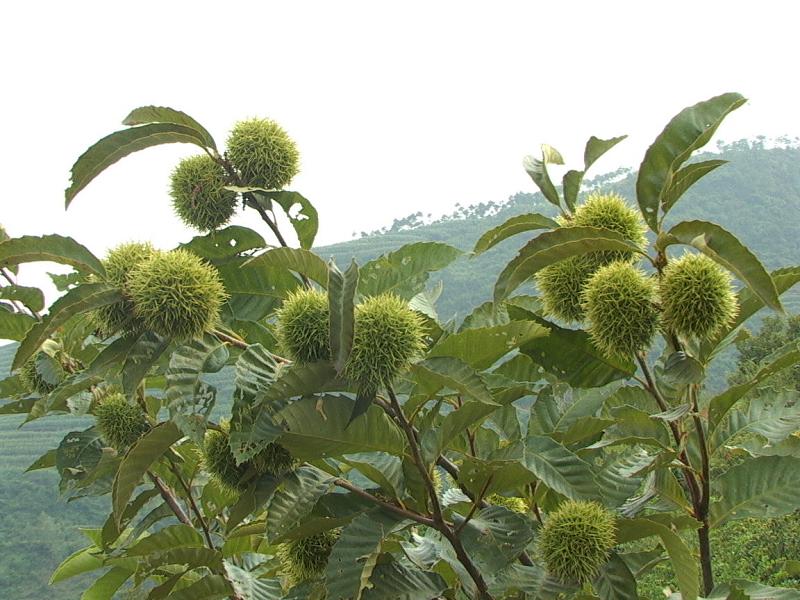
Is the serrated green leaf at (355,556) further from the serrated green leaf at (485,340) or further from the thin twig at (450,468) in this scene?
the serrated green leaf at (485,340)

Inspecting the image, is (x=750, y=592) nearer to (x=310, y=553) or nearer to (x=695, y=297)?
(x=695, y=297)

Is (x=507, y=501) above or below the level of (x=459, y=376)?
below

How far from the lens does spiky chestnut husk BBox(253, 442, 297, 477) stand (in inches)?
62.8

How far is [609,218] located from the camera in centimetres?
160

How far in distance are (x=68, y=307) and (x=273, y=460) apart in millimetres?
475

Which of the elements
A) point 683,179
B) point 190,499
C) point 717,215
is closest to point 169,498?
point 190,499

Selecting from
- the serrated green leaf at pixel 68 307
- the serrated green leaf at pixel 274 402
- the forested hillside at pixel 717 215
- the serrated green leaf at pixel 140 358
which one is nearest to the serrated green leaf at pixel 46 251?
the serrated green leaf at pixel 68 307

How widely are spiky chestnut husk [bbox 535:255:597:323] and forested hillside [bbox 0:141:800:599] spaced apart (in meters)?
0.22

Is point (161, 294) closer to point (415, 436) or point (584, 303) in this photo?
point (415, 436)

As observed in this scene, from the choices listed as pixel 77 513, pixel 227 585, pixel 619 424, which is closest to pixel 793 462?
pixel 619 424

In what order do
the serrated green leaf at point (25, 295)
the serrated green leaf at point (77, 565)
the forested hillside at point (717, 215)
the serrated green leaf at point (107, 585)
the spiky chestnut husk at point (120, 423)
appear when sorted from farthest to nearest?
the forested hillside at point (717, 215), the serrated green leaf at point (77, 565), the serrated green leaf at point (107, 585), the serrated green leaf at point (25, 295), the spiky chestnut husk at point (120, 423)

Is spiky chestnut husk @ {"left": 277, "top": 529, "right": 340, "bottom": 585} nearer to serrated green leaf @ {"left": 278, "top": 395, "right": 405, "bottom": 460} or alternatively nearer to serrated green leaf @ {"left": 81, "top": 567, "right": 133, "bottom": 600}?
serrated green leaf @ {"left": 278, "top": 395, "right": 405, "bottom": 460}

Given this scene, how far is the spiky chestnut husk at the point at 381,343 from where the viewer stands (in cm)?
133

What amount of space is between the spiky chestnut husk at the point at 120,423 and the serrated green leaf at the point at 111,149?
2.43ft
